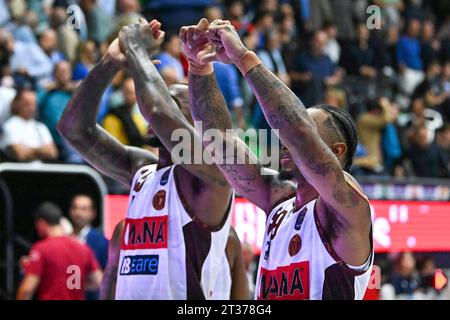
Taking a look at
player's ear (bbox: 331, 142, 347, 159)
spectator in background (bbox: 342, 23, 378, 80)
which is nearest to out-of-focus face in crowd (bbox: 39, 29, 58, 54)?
spectator in background (bbox: 342, 23, 378, 80)

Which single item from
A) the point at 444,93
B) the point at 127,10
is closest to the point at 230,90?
the point at 127,10

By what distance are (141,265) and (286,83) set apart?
9.29m

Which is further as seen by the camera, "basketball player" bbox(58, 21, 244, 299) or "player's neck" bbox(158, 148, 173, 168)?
"player's neck" bbox(158, 148, 173, 168)

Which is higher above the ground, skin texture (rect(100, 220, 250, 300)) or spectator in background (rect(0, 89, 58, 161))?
spectator in background (rect(0, 89, 58, 161))

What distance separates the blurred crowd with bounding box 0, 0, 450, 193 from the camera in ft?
38.5

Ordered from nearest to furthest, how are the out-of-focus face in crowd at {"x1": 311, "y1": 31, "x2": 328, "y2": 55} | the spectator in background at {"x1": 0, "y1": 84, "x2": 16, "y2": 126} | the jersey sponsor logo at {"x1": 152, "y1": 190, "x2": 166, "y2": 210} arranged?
the jersey sponsor logo at {"x1": 152, "y1": 190, "x2": 166, "y2": 210} < the spectator in background at {"x1": 0, "y1": 84, "x2": 16, "y2": 126} < the out-of-focus face in crowd at {"x1": 311, "y1": 31, "x2": 328, "y2": 55}

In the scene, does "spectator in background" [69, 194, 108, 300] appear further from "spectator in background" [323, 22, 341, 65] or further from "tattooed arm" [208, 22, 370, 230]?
"spectator in background" [323, 22, 341, 65]

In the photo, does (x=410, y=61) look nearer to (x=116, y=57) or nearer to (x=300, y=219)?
(x=116, y=57)

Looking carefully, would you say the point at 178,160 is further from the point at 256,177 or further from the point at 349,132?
the point at 349,132

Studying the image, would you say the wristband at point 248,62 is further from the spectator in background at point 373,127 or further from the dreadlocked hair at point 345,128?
the spectator in background at point 373,127

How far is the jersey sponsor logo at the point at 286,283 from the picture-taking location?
4984 millimetres

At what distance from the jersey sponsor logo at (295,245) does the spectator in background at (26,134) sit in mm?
5998

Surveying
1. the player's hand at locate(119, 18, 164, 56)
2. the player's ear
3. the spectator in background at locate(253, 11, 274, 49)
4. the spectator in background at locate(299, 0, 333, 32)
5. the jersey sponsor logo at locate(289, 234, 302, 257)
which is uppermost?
the spectator in background at locate(299, 0, 333, 32)

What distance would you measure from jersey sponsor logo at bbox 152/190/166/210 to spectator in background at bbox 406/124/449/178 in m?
10.1
